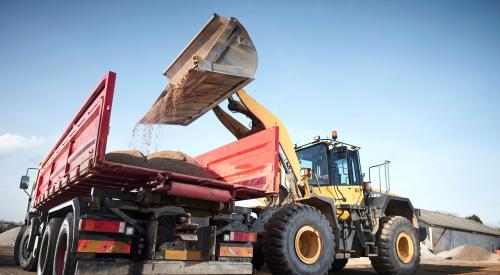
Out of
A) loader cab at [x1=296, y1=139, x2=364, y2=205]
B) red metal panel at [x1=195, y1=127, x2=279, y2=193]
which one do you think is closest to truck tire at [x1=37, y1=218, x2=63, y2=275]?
red metal panel at [x1=195, y1=127, x2=279, y2=193]

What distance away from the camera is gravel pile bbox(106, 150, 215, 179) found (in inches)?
186

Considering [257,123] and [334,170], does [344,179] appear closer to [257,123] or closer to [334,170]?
[334,170]

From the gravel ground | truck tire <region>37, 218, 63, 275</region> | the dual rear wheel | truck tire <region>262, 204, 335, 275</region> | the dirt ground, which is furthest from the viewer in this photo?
the gravel ground

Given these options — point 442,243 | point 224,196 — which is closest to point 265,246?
point 224,196

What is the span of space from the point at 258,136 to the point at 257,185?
777mm

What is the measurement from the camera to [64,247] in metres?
4.52

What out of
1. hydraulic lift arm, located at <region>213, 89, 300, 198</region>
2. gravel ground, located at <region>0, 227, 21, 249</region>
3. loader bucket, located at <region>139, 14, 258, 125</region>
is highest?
loader bucket, located at <region>139, 14, 258, 125</region>

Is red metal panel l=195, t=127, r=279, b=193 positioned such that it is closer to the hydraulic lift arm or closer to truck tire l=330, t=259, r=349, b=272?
the hydraulic lift arm

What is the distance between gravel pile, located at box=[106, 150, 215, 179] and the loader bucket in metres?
1.06

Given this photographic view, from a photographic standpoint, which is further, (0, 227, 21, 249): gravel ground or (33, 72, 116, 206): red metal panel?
(0, 227, 21, 249): gravel ground

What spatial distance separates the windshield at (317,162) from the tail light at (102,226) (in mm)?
4631

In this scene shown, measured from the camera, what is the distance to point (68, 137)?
583cm

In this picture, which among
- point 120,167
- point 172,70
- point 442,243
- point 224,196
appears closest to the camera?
point 120,167

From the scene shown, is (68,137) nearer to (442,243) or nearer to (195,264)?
(195,264)
